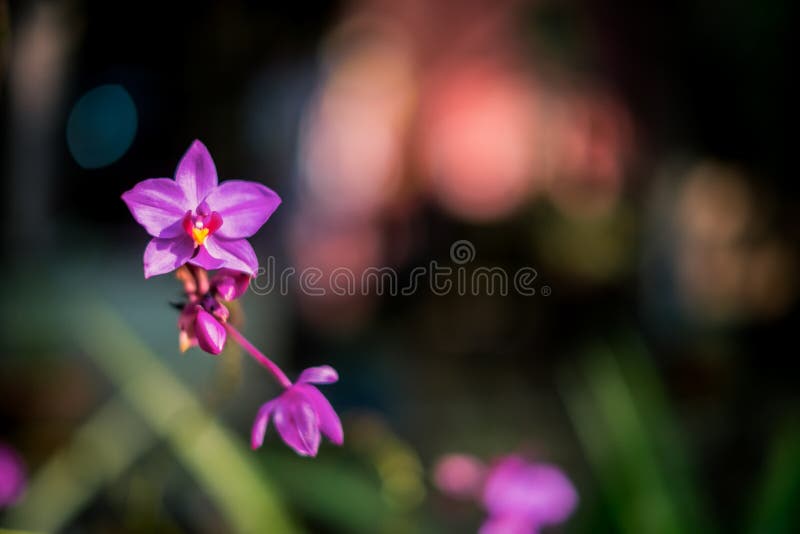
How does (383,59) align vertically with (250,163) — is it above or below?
above

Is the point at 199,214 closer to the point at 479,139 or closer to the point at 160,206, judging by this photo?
the point at 160,206

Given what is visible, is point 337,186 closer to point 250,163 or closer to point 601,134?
point 250,163

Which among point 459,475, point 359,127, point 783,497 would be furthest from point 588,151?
point 459,475

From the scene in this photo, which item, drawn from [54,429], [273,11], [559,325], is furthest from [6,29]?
[559,325]

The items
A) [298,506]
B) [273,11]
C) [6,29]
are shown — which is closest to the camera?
[6,29]

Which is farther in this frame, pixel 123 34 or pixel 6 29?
pixel 123 34

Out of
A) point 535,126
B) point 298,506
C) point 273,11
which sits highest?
point 273,11

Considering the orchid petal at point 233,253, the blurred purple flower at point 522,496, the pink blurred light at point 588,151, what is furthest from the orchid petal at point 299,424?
the pink blurred light at point 588,151
